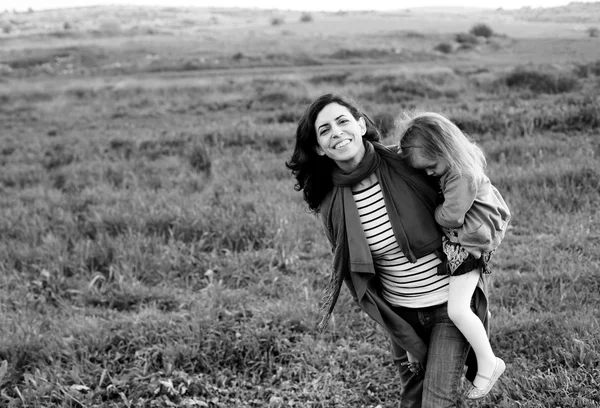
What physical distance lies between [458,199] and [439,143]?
10.4 inches

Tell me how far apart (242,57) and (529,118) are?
17.1 metres

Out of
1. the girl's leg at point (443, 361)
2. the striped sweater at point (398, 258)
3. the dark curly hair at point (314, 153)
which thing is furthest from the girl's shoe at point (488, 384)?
the dark curly hair at point (314, 153)

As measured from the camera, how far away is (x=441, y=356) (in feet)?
8.48

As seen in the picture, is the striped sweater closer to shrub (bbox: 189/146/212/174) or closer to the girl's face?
the girl's face

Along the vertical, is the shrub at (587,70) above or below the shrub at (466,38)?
above

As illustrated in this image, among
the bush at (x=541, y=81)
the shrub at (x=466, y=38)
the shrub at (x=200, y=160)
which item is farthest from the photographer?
the shrub at (x=466, y=38)

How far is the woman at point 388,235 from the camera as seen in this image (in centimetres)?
258

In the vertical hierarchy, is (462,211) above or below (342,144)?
below

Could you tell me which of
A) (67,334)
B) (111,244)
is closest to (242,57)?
(111,244)

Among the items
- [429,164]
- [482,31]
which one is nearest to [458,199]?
[429,164]

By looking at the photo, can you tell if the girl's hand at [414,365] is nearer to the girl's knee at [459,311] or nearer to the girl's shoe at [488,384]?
the girl's shoe at [488,384]

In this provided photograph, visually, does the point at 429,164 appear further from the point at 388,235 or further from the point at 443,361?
the point at 443,361

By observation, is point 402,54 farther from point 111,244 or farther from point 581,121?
point 111,244

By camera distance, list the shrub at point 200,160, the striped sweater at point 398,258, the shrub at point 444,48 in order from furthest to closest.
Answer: the shrub at point 444,48 → the shrub at point 200,160 → the striped sweater at point 398,258
